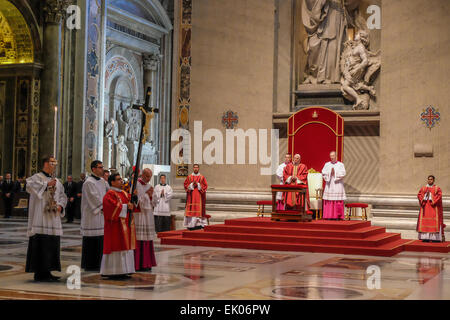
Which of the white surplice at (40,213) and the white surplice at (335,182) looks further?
the white surplice at (335,182)

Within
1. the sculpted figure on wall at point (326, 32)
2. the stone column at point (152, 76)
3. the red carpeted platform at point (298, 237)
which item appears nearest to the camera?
the red carpeted platform at point (298, 237)

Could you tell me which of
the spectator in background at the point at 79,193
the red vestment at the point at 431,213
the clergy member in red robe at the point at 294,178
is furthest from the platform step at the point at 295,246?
the spectator in background at the point at 79,193

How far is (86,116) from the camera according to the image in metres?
21.7

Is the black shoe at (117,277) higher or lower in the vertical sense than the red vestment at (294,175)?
lower

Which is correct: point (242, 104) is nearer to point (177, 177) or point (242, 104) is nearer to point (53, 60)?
point (177, 177)

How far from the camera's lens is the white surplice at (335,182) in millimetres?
14305

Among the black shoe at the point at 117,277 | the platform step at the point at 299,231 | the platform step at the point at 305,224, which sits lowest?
the black shoe at the point at 117,277

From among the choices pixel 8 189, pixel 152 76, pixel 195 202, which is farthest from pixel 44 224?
pixel 152 76

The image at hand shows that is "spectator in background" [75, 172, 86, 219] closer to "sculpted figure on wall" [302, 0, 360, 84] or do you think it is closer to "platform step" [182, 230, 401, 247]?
"platform step" [182, 230, 401, 247]

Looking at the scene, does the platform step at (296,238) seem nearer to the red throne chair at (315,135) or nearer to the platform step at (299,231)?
the platform step at (299,231)

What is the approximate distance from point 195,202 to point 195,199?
8 centimetres

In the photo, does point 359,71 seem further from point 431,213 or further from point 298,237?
point 298,237

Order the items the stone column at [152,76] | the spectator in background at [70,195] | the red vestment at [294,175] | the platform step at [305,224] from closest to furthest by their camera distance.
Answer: the platform step at [305,224] < the red vestment at [294,175] < the spectator in background at [70,195] < the stone column at [152,76]
